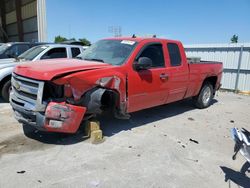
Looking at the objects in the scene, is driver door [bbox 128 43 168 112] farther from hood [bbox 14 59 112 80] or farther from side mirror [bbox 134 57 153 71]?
hood [bbox 14 59 112 80]

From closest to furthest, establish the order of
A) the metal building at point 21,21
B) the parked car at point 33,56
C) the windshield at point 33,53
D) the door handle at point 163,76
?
the door handle at point 163,76 < the parked car at point 33,56 < the windshield at point 33,53 < the metal building at point 21,21

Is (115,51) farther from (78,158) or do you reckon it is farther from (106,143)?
(78,158)

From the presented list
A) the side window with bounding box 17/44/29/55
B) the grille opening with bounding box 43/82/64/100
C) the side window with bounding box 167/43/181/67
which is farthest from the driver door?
the side window with bounding box 17/44/29/55

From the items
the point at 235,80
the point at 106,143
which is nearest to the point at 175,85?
the point at 106,143

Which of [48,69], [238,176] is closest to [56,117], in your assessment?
[48,69]

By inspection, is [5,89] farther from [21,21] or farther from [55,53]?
[21,21]

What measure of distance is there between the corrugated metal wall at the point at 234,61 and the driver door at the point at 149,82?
7.34m

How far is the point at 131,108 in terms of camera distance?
5.21 metres

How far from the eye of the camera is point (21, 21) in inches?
995

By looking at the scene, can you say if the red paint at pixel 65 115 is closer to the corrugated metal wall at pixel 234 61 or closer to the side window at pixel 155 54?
the side window at pixel 155 54

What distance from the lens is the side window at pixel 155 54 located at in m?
5.58

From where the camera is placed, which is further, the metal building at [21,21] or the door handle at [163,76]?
the metal building at [21,21]

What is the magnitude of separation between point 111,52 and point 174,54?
1.79 meters

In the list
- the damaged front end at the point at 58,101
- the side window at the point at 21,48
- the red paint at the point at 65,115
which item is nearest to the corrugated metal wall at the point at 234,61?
A: the side window at the point at 21,48
